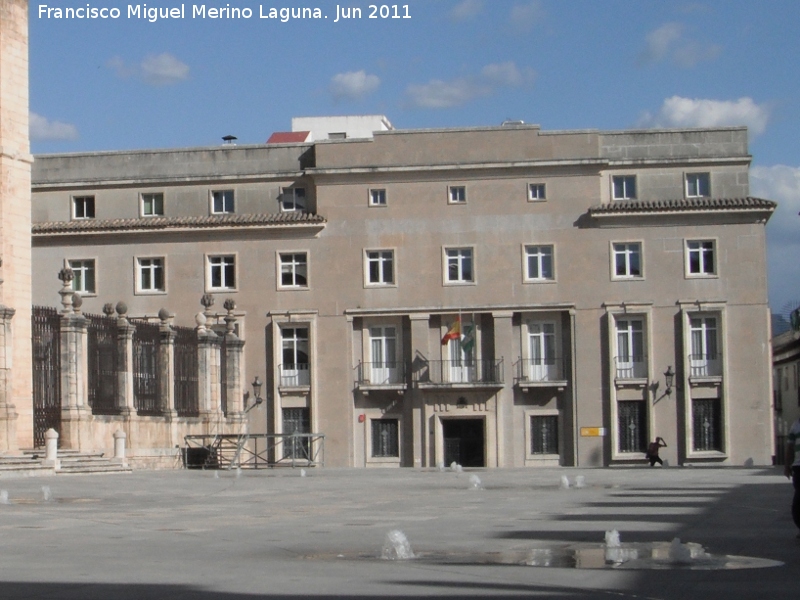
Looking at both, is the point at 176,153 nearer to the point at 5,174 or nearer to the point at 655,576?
the point at 5,174

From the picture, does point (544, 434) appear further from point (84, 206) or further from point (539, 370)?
point (84, 206)

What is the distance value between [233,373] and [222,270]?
280 inches

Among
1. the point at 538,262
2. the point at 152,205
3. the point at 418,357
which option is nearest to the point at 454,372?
the point at 418,357

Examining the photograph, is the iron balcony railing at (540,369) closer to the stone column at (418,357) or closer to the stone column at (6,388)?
the stone column at (418,357)

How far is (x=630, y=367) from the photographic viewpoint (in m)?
57.2

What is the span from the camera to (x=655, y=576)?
11.8m

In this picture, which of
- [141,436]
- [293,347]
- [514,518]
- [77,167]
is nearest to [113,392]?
[141,436]

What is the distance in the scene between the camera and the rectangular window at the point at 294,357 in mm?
58375

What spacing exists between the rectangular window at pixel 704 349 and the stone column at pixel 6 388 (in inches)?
1119

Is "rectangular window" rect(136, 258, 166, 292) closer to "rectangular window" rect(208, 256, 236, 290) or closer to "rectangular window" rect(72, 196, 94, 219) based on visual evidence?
"rectangular window" rect(208, 256, 236, 290)

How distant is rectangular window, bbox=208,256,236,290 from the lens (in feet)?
195

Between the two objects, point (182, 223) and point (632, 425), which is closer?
point (632, 425)

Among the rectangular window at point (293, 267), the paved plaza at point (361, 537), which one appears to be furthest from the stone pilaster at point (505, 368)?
the paved plaza at point (361, 537)

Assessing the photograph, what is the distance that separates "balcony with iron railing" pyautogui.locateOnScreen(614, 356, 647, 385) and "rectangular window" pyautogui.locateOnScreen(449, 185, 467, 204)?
28.6 ft
